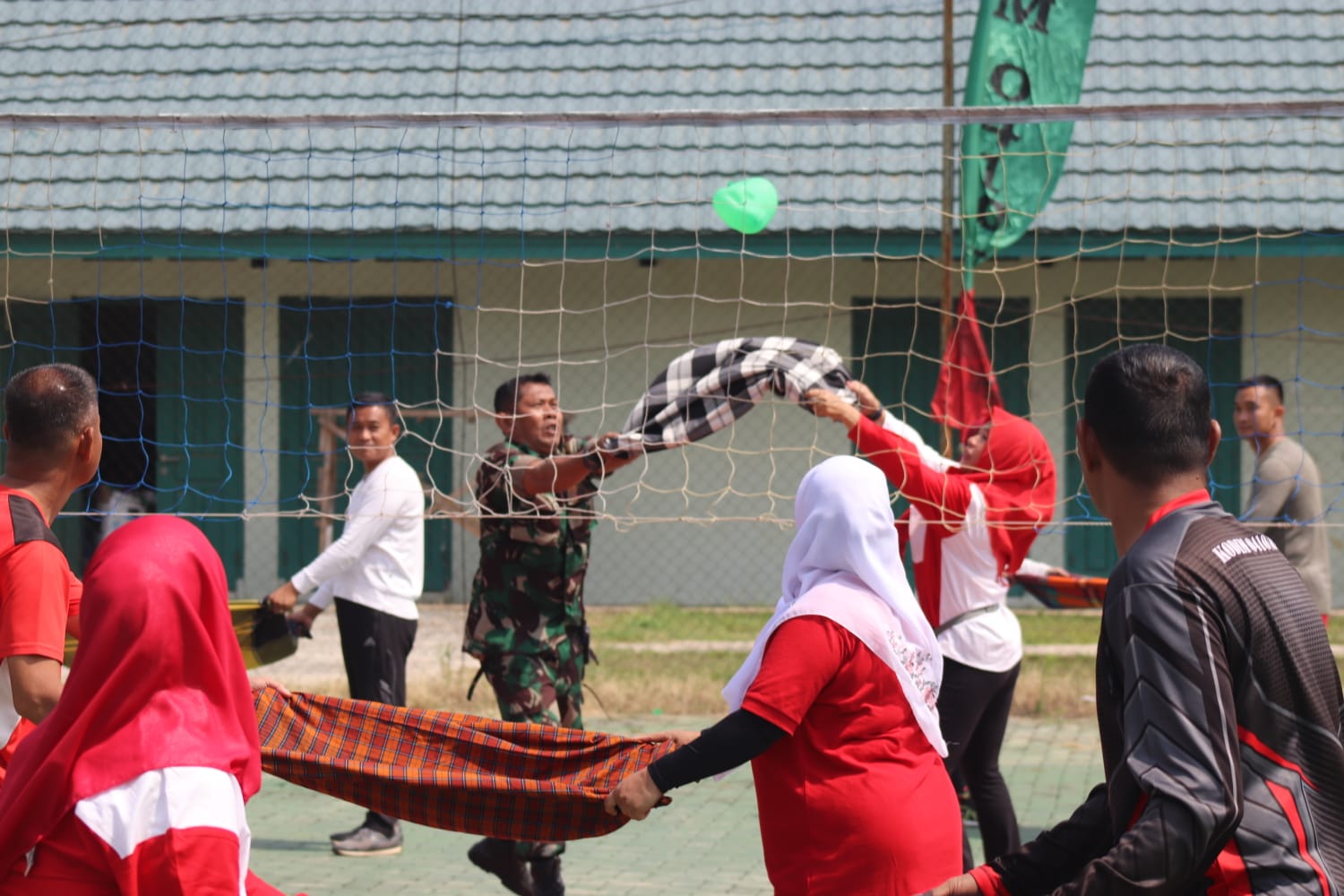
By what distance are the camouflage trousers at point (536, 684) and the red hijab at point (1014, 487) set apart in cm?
163

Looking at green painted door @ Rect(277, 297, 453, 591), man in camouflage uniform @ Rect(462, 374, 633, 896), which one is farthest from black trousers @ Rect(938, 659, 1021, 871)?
green painted door @ Rect(277, 297, 453, 591)

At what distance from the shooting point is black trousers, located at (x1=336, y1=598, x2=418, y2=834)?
6.39 meters

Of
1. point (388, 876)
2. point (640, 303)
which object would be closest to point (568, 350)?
point (640, 303)

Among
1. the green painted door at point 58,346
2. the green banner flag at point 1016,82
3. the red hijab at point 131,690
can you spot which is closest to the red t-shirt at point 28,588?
the red hijab at point 131,690

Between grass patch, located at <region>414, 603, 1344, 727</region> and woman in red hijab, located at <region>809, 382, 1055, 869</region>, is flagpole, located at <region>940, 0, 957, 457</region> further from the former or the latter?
grass patch, located at <region>414, 603, 1344, 727</region>

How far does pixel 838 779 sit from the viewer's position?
3.38 meters

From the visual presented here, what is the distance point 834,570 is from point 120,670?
1583mm

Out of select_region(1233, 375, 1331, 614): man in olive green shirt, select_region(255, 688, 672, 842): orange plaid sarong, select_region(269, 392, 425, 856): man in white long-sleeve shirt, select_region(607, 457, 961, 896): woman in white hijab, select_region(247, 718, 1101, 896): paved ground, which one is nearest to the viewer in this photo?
select_region(607, 457, 961, 896): woman in white hijab

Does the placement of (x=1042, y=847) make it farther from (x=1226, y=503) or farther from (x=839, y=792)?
(x=1226, y=503)

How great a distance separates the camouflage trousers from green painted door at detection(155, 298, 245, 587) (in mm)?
7199

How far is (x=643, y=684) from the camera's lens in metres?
9.61

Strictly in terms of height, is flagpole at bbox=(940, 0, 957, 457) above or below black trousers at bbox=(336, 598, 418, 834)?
above

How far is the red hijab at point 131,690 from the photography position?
2730 mm

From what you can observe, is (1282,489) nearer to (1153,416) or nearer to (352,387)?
(1153,416)
